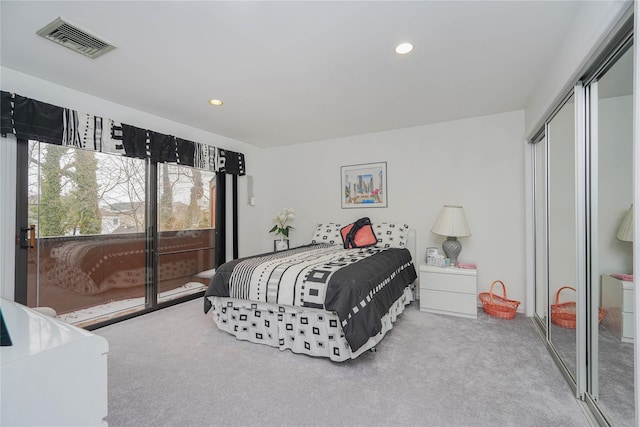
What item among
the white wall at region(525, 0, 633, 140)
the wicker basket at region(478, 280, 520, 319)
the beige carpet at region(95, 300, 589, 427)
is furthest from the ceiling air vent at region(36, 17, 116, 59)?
the wicker basket at region(478, 280, 520, 319)

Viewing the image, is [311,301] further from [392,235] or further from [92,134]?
[92,134]

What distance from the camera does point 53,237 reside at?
106 inches

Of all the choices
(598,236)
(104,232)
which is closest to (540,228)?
(598,236)

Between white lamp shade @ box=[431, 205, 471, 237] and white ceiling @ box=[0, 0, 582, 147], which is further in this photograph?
white lamp shade @ box=[431, 205, 471, 237]

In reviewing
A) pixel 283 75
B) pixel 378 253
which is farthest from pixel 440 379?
pixel 283 75

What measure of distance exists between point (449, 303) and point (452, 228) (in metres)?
0.83

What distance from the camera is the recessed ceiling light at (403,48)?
211 cm

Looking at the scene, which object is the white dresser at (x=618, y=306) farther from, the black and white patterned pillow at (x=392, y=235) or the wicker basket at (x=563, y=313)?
the black and white patterned pillow at (x=392, y=235)

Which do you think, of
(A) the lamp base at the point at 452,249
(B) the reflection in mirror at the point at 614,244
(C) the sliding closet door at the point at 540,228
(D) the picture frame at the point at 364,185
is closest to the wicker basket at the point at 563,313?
(C) the sliding closet door at the point at 540,228

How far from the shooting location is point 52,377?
614mm

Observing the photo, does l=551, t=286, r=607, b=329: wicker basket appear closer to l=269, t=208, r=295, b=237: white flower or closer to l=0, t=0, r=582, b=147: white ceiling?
l=0, t=0, r=582, b=147: white ceiling

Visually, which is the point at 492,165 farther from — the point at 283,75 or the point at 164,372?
the point at 164,372

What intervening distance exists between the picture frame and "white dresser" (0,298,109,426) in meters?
3.81

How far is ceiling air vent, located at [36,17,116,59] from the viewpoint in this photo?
6.13 ft
